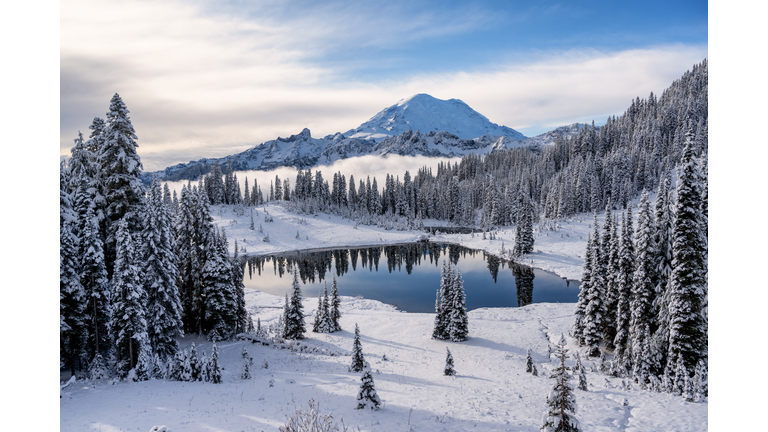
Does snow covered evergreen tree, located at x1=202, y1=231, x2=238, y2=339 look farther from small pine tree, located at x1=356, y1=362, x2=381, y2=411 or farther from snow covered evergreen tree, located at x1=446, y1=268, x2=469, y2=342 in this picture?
small pine tree, located at x1=356, y1=362, x2=381, y2=411

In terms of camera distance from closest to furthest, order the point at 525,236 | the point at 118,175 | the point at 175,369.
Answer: the point at 175,369 → the point at 118,175 → the point at 525,236

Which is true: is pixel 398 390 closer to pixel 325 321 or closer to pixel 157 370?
pixel 157 370

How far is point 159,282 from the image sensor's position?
19.1 meters

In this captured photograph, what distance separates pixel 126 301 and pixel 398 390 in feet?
45.7

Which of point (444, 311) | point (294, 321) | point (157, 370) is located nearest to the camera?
point (157, 370)

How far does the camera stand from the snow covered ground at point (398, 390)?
34.3 ft

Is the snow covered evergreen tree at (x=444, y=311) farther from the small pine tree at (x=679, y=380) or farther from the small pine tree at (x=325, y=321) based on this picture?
the small pine tree at (x=679, y=380)

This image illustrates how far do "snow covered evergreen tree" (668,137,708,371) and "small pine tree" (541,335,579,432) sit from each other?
11.4 metres

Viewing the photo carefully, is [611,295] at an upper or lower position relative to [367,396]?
lower

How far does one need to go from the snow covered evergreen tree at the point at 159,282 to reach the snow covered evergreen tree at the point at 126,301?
1.47 m

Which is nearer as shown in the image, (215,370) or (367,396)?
(367,396)

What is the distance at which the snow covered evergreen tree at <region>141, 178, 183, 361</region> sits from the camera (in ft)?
62.0

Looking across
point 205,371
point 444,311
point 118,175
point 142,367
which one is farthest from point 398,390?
point 118,175
